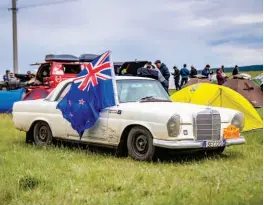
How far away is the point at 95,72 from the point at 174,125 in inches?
80.8

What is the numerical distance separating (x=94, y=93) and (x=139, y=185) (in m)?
2.94

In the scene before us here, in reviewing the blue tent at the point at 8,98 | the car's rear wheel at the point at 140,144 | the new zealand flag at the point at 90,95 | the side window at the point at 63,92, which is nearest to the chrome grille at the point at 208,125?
the car's rear wheel at the point at 140,144

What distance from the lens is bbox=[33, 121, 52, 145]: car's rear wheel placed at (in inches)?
379

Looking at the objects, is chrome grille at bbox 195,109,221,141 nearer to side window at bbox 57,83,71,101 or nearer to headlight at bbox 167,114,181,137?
headlight at bbox 167,114,181,137

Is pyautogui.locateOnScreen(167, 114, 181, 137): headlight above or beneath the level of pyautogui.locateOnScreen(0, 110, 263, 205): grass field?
above

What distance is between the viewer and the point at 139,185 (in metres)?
6.01

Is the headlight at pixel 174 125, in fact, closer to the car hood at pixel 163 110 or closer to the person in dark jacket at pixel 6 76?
the car hood at pixel 163 110

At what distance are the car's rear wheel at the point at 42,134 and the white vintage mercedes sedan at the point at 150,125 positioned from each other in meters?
0.15

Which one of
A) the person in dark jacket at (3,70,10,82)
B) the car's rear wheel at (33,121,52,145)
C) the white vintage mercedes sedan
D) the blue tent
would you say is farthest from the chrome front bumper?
the person in dark jacket at (3,70,10,82)

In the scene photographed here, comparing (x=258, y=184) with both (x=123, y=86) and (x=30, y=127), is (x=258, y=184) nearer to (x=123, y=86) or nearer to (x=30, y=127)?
(x=123, y=86)

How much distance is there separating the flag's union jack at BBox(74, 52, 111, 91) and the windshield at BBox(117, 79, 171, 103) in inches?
14.3

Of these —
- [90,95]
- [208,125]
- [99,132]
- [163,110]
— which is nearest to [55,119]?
[90,95]

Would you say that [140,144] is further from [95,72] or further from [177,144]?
[95,72]

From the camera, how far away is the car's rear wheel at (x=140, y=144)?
25.2 feet
